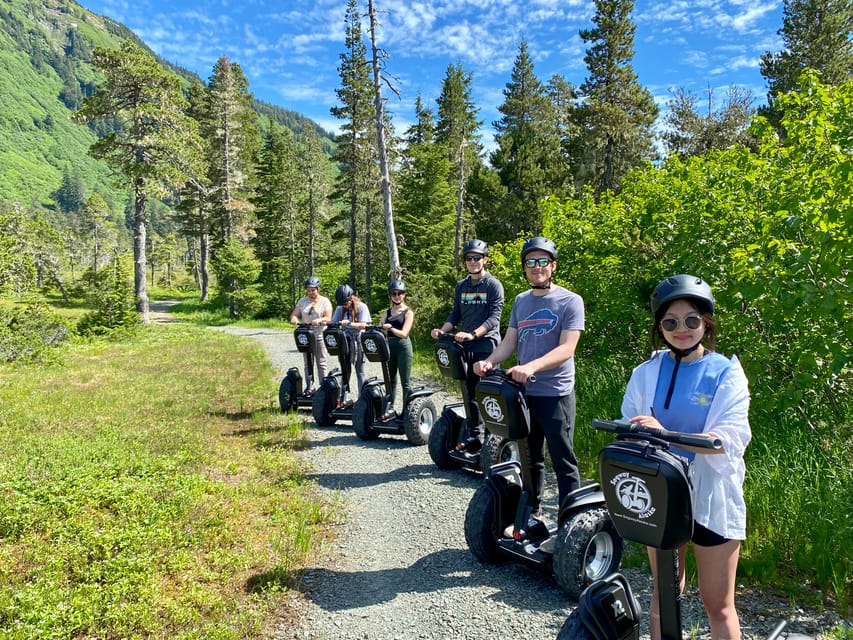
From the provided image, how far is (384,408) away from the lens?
750 centimetres

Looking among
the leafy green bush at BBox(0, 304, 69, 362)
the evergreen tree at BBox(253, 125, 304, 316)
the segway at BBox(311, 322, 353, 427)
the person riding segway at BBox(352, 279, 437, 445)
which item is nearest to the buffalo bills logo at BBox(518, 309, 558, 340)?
the person riding segway at BBox(352, 279, 437, 445)

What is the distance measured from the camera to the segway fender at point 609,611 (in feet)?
7.63

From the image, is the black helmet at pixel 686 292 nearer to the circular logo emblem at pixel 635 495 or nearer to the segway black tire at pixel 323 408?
the circular logo emblem at pixel 635 495

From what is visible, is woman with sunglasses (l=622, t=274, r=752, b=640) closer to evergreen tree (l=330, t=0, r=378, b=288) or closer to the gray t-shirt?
the gray t-shirt

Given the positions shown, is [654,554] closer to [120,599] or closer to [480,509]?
[480,509]

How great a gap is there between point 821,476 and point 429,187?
24.7 metres

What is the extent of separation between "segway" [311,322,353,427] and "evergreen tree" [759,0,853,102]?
25.9m

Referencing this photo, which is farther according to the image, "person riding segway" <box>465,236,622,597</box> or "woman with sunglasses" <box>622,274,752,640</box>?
"person riding segway" <box>465,236,622,597</box>

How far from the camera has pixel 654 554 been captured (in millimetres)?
2141

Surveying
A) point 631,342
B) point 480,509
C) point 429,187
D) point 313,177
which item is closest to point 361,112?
point 429,187

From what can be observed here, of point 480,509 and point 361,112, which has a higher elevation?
point 361,112

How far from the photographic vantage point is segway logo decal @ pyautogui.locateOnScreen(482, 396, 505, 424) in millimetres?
3500

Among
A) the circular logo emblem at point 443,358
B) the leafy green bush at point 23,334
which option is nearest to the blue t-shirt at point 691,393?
the circular logo emblem at point 443,358

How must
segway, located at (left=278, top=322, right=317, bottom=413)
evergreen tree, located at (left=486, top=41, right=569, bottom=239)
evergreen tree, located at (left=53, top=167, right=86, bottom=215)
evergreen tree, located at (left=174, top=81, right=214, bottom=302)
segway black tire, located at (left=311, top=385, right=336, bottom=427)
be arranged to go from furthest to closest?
evergreen tree, located at (left=53, top=167, right=86, bottom=215), evergreen tree, located at (left=174, top=81, right=214, bottom=302), evergreen tree, located at (left=486, top=41, right=569, bottom=239), segway, located at (left=278, top=322, right=317, bottom=413), segway black tire, located at (left=311, top=385, right=336, bottom=427)
